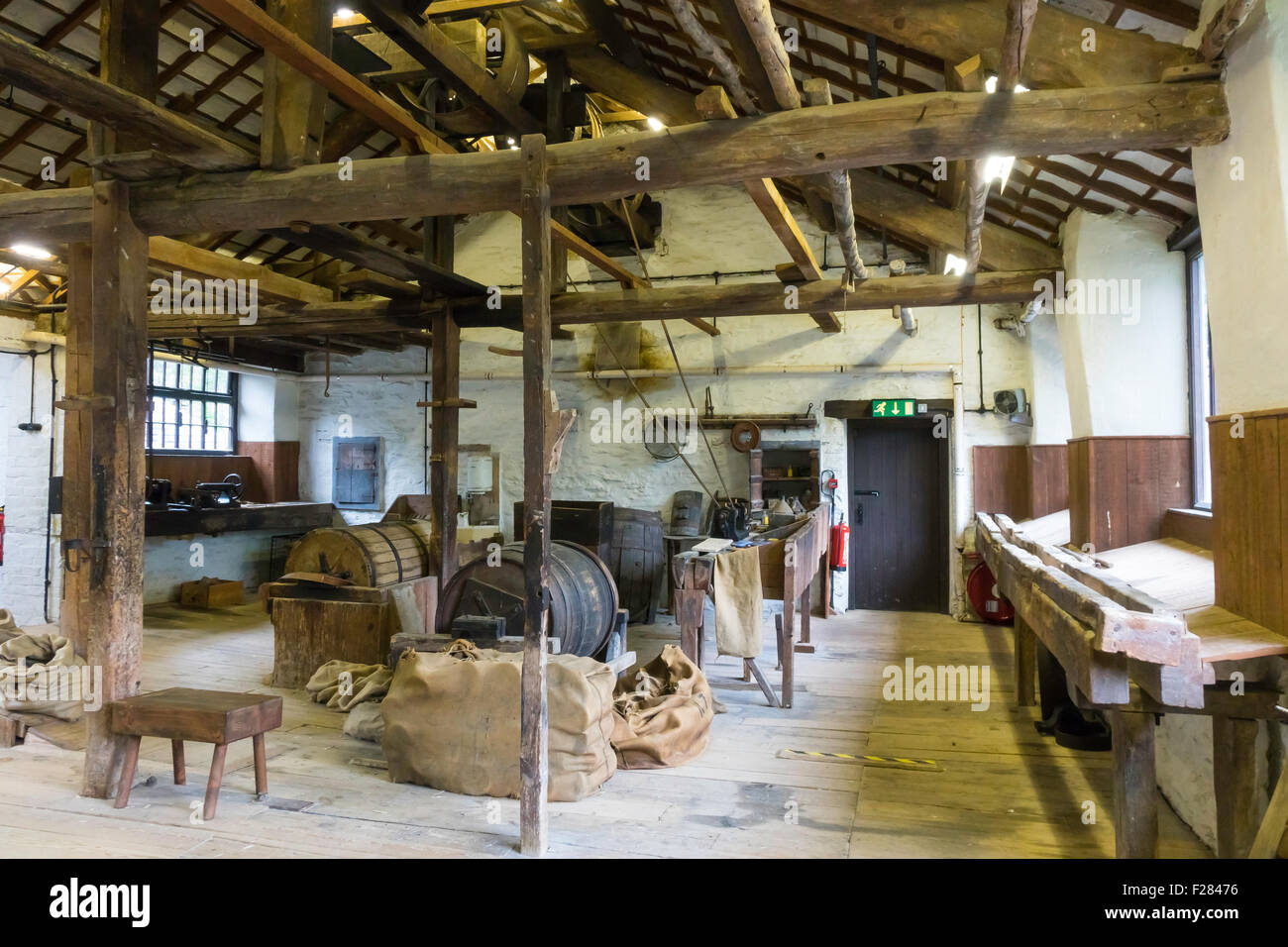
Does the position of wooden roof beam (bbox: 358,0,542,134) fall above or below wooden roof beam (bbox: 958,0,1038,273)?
above

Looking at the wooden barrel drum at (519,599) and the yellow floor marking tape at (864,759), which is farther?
the wooden barrel drum at (519,599)

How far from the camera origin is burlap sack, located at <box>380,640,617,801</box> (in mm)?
3996

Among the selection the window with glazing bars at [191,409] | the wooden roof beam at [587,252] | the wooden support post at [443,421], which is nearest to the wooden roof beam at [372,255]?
the wooden support post at [443,421]

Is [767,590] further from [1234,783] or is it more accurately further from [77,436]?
[77,436]

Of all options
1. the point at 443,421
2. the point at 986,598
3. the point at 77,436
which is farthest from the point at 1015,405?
the point at 77,436

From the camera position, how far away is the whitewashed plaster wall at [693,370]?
8.96 meters

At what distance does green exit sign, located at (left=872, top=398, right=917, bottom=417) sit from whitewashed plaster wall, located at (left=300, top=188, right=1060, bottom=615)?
5.2 inches

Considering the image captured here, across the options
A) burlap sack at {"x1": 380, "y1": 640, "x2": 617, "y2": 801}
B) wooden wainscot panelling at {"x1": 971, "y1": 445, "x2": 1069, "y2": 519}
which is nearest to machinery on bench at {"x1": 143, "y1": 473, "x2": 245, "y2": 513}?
burlap sack at {"x1": 380, "y1": 640, "x2": 617, "y2": 801}

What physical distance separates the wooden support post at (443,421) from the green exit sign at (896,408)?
15.6ft

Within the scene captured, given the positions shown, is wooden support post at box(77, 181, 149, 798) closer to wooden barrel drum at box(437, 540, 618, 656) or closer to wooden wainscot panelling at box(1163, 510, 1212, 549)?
wooden barrel drum at box(437, 540, 618, 656)

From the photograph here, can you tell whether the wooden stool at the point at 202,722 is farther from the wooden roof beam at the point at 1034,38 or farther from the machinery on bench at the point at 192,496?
the machinery on bench at the point at 192,496

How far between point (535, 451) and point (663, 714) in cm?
193

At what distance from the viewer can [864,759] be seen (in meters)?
4.56

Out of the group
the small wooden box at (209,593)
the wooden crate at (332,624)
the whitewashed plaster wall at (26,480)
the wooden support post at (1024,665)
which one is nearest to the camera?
the wooden support post at (1024,665)
